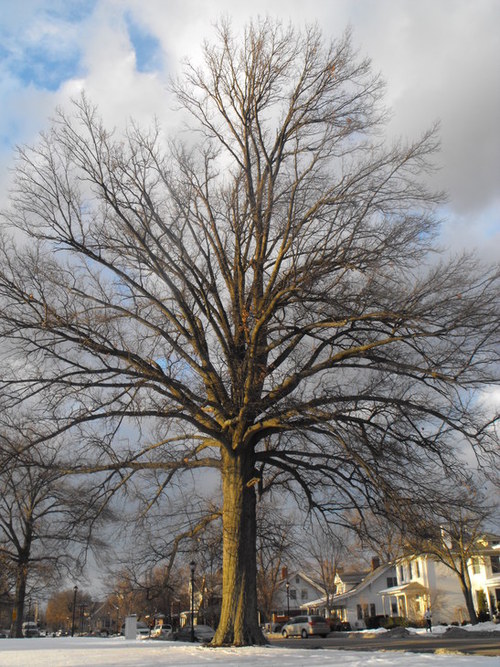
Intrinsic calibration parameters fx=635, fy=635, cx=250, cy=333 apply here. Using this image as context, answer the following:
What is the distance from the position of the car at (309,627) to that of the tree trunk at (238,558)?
24.5 meters

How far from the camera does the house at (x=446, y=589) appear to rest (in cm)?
4622

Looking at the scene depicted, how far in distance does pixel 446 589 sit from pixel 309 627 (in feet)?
64.4

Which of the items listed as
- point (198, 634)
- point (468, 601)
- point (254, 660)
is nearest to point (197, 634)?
point (198, 634)

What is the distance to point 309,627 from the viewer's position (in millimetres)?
36688

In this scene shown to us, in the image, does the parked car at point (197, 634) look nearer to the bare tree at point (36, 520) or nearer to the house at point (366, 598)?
the bare tree at point (36, 520)

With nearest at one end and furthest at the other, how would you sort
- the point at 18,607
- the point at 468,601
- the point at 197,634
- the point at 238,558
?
the point at 238,558
the point at 197,634
the point at 468,601
the point at 18,607

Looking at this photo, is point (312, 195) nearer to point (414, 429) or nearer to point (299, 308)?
point (299, 308)

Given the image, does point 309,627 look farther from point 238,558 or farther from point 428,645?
point 238,558

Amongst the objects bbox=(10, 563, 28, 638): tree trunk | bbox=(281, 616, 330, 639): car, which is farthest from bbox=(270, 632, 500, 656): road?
bbox=(10, 563, 28, 638): tree trunk

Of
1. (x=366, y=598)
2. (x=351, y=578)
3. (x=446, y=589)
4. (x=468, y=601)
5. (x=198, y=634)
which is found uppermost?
(x=351, y=578)

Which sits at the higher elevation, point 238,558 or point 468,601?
point 238,558

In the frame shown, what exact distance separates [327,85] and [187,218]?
5358 millimetres

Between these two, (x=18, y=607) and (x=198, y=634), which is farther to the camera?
(x=18, y=607)

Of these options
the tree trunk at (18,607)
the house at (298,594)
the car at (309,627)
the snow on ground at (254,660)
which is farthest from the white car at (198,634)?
the house at (298,594)
